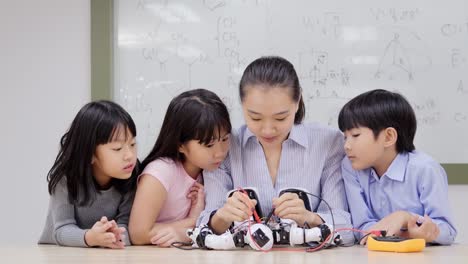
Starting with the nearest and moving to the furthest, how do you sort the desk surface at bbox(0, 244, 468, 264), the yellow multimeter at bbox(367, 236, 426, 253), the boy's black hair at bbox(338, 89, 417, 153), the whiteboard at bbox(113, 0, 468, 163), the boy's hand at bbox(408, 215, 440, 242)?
the desk surface at bbox(0, 244, 468, 264)
the yellow multimeter at bbox(367, 236, 426, 253)
the boy's hand at bbox(408, 215, 440, 242)
the boy's black hair at bbox(338, 89, 417, 153)
the whiteboard at bbox(113, 0, 468, 163)

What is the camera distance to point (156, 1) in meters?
2.93

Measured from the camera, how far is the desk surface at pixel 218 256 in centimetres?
129

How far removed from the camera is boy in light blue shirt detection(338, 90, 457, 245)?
165 centimetres

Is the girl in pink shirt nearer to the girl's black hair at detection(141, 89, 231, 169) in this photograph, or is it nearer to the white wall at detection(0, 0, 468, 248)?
the girl's black hair at detection(141, 89, 231, 169)

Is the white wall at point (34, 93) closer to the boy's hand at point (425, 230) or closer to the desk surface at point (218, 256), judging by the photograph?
the desk surface at point (218, 256)

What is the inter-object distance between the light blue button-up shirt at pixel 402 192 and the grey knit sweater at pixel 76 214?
2.14ft

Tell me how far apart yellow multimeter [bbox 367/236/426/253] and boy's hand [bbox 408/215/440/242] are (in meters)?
0.10

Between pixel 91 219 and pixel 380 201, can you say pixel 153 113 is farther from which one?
pixel 380 201

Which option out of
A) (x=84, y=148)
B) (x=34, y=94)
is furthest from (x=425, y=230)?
(x=34, y=94)

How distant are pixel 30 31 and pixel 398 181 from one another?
2067 millimetres

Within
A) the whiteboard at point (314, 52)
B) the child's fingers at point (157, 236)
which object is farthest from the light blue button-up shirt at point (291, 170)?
the whiteboard at point (314, 52)

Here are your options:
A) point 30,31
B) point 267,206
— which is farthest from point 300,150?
point 30,31

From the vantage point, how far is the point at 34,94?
3.01 metres

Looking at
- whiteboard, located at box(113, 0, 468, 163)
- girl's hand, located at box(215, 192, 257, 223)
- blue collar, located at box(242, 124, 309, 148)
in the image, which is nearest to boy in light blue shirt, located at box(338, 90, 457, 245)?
blue collar, located at box(242, 124, 309, 148)
